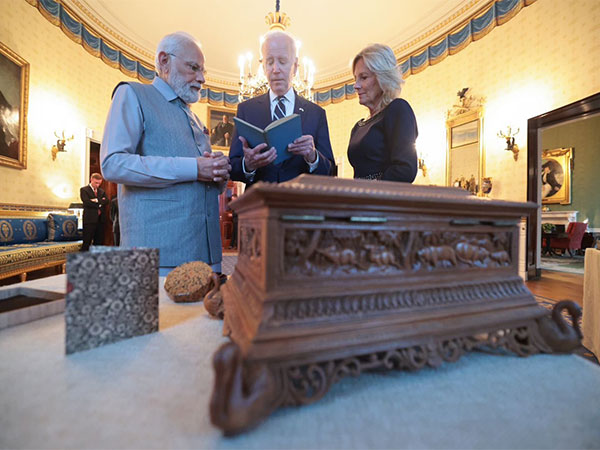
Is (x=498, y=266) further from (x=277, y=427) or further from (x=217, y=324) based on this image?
(x=217, y=324)

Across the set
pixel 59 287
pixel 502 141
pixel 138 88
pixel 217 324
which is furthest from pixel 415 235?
pixel 502 141

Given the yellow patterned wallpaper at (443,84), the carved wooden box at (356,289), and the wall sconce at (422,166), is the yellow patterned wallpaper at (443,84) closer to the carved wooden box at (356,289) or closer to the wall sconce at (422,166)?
the wall sconce at (422,166)

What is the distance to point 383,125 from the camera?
4.35ft

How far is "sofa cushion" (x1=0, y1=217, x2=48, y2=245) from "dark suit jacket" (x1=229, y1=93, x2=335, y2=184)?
4276 millimetres

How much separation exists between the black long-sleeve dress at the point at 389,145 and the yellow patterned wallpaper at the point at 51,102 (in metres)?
5.84

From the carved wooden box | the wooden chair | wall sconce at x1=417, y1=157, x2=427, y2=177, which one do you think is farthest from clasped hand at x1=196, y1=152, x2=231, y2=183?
the wooden chair

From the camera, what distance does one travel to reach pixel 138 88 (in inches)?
52.7

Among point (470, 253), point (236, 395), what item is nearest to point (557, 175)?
point (470, 253)

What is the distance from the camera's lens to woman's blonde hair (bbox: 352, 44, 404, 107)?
1.34 m

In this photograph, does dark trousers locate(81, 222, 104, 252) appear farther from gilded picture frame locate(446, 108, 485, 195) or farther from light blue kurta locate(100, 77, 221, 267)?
gilded picture frame locate(446, 108, 485, 195)

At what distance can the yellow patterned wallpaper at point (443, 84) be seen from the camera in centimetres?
430

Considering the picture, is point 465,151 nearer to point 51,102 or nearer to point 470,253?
point 470,253

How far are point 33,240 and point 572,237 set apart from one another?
12797 millimetres

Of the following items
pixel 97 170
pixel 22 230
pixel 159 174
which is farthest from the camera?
pixel 97 170
